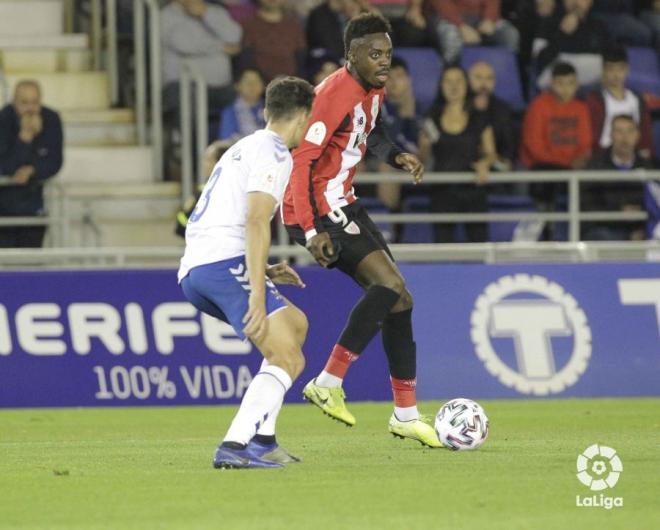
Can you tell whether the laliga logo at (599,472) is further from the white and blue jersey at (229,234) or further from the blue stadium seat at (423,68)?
the blue stadium seat at (423,68)

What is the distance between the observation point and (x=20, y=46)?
59.8 ft

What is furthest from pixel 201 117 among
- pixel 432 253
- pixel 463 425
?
pixel 463 425

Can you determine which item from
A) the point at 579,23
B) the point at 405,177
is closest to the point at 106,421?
the point at 405,177

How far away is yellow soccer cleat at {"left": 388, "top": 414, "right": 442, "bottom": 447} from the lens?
9.60 meters

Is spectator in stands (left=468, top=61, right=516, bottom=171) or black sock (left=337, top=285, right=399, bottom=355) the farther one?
spectator in stands (left=468, top=61, right=516, bottom=171)

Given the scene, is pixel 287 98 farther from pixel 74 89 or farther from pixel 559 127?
pixel 74 89

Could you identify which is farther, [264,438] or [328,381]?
[328,381]

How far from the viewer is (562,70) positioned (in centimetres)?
1705

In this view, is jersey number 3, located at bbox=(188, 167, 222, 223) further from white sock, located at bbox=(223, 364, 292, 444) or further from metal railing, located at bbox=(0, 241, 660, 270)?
metal railing, located at bbox=(0, 241, 660, 270)

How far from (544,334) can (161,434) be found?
13.0 ft

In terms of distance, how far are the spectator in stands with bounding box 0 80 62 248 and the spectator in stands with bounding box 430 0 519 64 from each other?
170 inches

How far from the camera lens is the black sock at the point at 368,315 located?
969 cm

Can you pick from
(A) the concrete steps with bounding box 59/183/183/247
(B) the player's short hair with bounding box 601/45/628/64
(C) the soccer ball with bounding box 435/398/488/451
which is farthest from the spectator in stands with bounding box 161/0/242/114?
(C) the soccer ball with bounding box 435/398/488/451

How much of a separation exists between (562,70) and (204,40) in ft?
11.8
